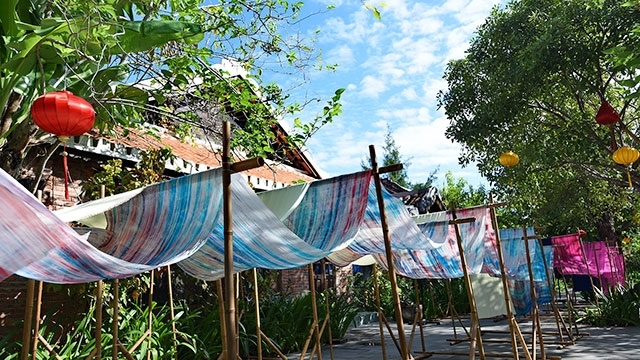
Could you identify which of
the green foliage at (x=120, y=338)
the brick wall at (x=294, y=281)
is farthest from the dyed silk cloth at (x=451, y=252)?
the brick wall at (x=294, y=281)

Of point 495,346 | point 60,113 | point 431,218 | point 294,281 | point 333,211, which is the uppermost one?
point 60,113

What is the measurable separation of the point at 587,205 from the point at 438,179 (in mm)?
15764

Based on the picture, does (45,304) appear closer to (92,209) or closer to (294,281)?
(92,209)

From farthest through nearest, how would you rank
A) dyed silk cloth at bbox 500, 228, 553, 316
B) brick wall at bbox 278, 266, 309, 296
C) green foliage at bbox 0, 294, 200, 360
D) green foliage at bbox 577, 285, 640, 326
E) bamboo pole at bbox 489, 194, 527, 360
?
1. brick wall at bbox 278, 266, 309, 296
2. green foliage at bbox 577, 285, 640, 326
3. dyed silk cloth at bbox 500, 228, 553, 316
4. green foliage at bbox 0, 294, 200, 360
5. bamboo pole at bbox 489, 194, 527, 360

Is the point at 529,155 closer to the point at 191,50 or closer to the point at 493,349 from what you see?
the point at 493,349

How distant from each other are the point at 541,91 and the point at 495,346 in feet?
15.3

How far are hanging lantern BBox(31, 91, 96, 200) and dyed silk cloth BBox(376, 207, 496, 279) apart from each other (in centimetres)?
379

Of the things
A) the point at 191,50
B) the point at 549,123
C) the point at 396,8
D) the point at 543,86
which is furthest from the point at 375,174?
the point at 549,123

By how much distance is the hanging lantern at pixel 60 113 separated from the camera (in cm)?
342

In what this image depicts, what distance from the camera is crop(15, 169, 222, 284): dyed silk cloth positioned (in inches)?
120

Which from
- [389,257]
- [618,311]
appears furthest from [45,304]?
[618,311]

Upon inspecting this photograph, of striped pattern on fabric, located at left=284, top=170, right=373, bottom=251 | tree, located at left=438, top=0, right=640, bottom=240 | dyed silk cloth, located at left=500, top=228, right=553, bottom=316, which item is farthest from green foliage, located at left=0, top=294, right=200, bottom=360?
tree, located at left=438, top=0, right=640, bottom=240

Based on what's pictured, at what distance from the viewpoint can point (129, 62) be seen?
524cm

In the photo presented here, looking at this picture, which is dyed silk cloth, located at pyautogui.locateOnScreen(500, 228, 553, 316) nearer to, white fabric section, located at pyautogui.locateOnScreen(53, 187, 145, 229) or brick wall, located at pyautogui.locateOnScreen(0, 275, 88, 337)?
brick wall, located at pyautogui.locateOnScreen(0, 275, 88, 337)
